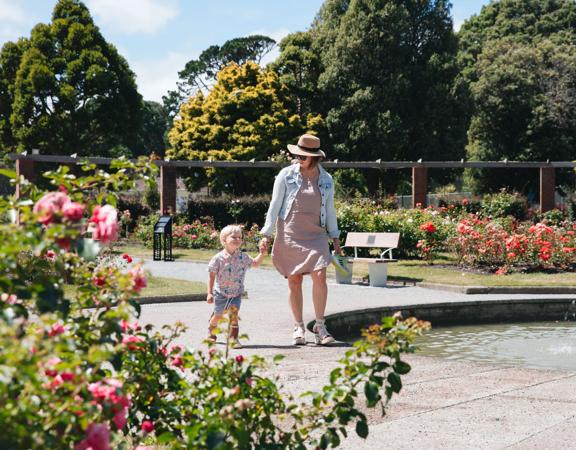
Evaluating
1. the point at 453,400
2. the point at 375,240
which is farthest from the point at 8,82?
the point at 453,400

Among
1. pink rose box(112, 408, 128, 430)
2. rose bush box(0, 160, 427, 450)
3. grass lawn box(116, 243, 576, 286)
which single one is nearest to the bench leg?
grass lawn box(116, 243, 576, 286)

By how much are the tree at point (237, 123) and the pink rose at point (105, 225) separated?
34.6 metres

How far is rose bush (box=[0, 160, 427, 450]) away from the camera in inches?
94.3

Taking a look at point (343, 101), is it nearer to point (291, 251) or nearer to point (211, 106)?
point (211, 106)

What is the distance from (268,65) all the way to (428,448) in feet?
134

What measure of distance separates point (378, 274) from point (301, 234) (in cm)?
752

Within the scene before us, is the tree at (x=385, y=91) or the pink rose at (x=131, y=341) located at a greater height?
the tree at (x=385, y=91)

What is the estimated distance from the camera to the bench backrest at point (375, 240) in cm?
1666

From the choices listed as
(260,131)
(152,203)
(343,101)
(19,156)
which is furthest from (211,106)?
(19,156)

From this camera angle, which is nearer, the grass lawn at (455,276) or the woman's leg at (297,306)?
the woman's leg at (297,306)

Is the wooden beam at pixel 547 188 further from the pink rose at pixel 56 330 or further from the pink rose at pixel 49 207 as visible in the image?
the pink rose at pixel 49 207

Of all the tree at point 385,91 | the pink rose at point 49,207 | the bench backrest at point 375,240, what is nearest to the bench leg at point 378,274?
the bench backrest at point 375,240

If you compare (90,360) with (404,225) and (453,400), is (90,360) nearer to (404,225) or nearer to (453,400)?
(453,400)

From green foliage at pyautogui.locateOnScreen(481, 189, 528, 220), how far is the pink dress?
18.7 m
